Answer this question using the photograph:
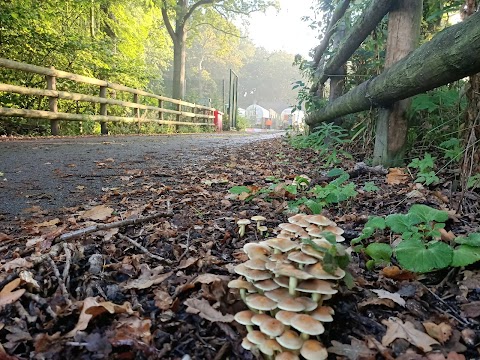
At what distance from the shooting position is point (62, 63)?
350 inches

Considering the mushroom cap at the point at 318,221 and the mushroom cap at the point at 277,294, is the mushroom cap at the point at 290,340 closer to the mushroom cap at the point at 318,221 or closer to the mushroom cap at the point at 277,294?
the mushroom cap at the point at 277,294

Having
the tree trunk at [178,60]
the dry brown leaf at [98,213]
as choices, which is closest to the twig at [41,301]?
the dry brown leaf at [98,213]

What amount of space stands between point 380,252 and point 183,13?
59.7ft

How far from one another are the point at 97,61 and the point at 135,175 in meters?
7.53

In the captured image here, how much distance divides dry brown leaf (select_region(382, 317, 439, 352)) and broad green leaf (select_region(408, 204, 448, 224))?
0.56 meters

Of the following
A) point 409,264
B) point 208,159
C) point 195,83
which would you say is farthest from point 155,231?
point 195,83

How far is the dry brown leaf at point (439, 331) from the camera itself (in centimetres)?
107

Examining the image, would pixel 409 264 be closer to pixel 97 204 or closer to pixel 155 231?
pixel 155 231

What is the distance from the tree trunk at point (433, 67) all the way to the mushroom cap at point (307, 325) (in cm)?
170

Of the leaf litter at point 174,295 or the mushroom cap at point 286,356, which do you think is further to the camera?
the leaf litter at point 174,295

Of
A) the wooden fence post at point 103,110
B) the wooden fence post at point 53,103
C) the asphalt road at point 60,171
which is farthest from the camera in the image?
the wooden fence post at point 103,110

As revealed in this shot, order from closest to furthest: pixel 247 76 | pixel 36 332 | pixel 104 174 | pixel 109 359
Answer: pixel 109 359 < pixel 36 332 < pixel 104 174 < pixel 247 76

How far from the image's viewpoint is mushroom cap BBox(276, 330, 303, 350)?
92 cm

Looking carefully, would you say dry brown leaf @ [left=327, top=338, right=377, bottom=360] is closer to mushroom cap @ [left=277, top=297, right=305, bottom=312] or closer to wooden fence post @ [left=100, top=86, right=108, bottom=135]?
mushroom cap @ [left=277, top=297, right=305, bottom=312]
